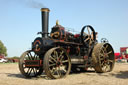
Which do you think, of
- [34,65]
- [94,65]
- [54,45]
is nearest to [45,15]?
[54,45]

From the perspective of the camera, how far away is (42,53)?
10.1 m

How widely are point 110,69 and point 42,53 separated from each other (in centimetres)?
552

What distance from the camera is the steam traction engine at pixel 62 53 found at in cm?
941

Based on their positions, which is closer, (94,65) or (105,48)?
(94,65)

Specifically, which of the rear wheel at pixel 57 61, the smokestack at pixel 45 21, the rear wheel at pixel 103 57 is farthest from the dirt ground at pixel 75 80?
the smokestack at pixel 45 21

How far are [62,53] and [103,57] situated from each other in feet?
12.5

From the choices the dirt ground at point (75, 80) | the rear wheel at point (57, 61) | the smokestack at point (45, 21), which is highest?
the smokestack at point (45, 21)

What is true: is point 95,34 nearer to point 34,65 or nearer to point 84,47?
point 84,47

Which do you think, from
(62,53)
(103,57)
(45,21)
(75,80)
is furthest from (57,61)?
(103,57)

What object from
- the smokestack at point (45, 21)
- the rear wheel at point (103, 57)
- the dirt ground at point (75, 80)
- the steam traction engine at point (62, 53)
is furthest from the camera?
the rear wheel at point (103, 57)

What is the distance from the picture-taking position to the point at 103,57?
12195mm

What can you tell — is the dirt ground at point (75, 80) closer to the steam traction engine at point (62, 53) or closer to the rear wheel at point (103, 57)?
the steam traction engine at point (62, 53)

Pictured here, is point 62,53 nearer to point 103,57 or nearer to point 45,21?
point 45,21

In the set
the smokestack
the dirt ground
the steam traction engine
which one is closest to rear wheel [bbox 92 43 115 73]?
the steam traction engine
